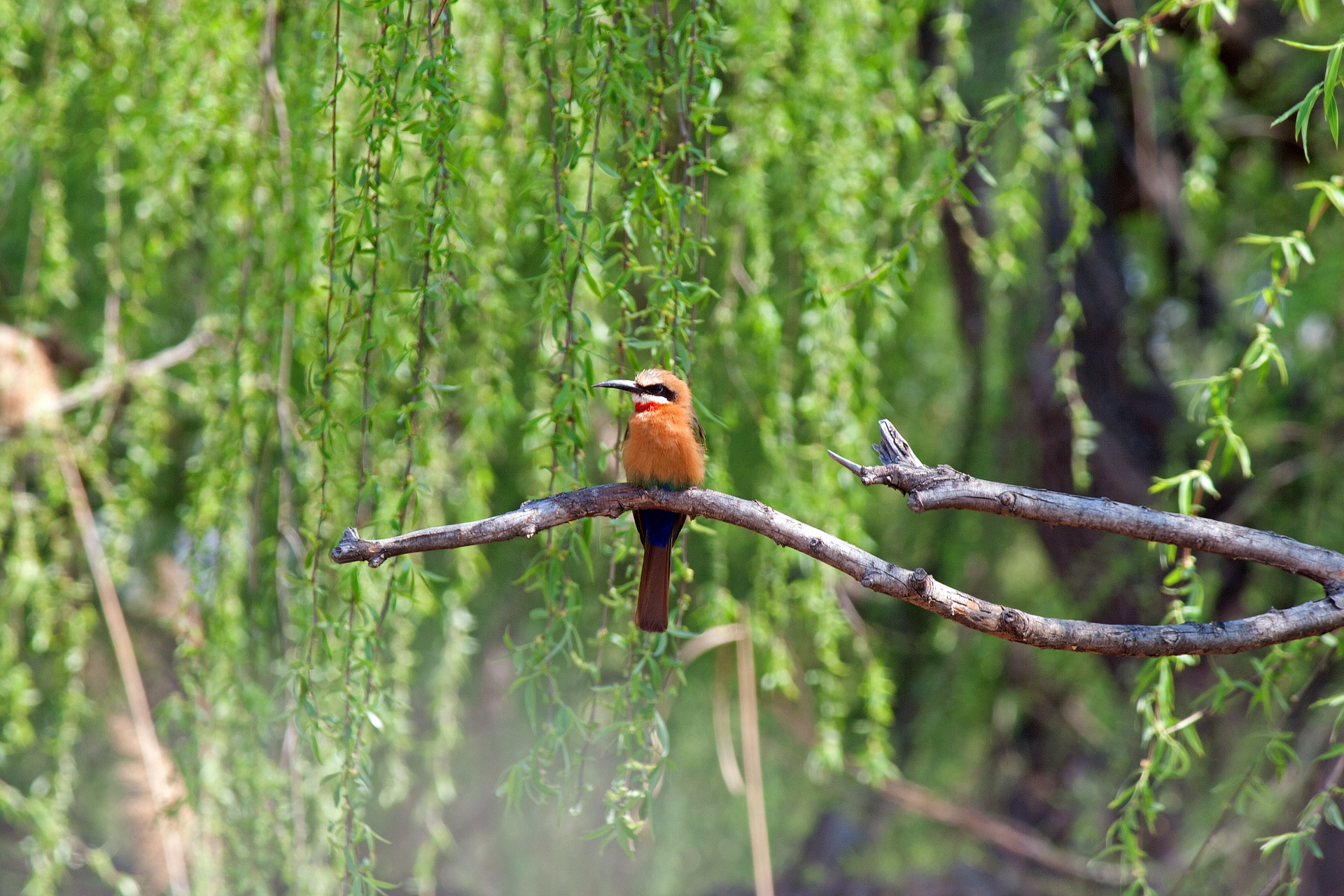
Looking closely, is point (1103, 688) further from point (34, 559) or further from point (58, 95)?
point (58, 95)

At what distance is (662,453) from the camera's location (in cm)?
181

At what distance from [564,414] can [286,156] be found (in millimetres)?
→ 1313

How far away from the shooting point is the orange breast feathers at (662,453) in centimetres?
179

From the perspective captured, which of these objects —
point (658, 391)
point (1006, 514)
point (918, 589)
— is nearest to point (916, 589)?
point (918, 589)

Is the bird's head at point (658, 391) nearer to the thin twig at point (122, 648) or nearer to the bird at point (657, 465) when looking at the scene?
the bird at point (657, 465)

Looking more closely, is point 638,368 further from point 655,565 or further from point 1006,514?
point 1006,514

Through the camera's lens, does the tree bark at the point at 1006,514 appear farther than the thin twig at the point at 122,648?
No

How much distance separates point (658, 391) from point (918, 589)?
2.32ft

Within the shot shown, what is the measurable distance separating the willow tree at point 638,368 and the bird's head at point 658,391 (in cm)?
5

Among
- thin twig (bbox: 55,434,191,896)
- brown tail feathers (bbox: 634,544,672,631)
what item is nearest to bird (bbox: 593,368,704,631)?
brown tail feathers (bbox: 634,544,672,631)

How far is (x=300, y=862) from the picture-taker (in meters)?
2.41

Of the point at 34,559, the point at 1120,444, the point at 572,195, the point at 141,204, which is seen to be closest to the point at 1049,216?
the point at 1120,444

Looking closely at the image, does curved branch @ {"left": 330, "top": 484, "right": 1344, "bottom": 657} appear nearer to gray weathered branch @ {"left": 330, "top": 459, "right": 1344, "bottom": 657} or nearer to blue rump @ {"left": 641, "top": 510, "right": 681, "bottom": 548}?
gray weathered branch @ {"left": 330, "top": 459, "right": 1344, "bottom": 657}

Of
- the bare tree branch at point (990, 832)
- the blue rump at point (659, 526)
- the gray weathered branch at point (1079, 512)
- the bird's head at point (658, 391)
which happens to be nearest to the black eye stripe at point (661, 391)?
the bird's head at point (658, 391)
